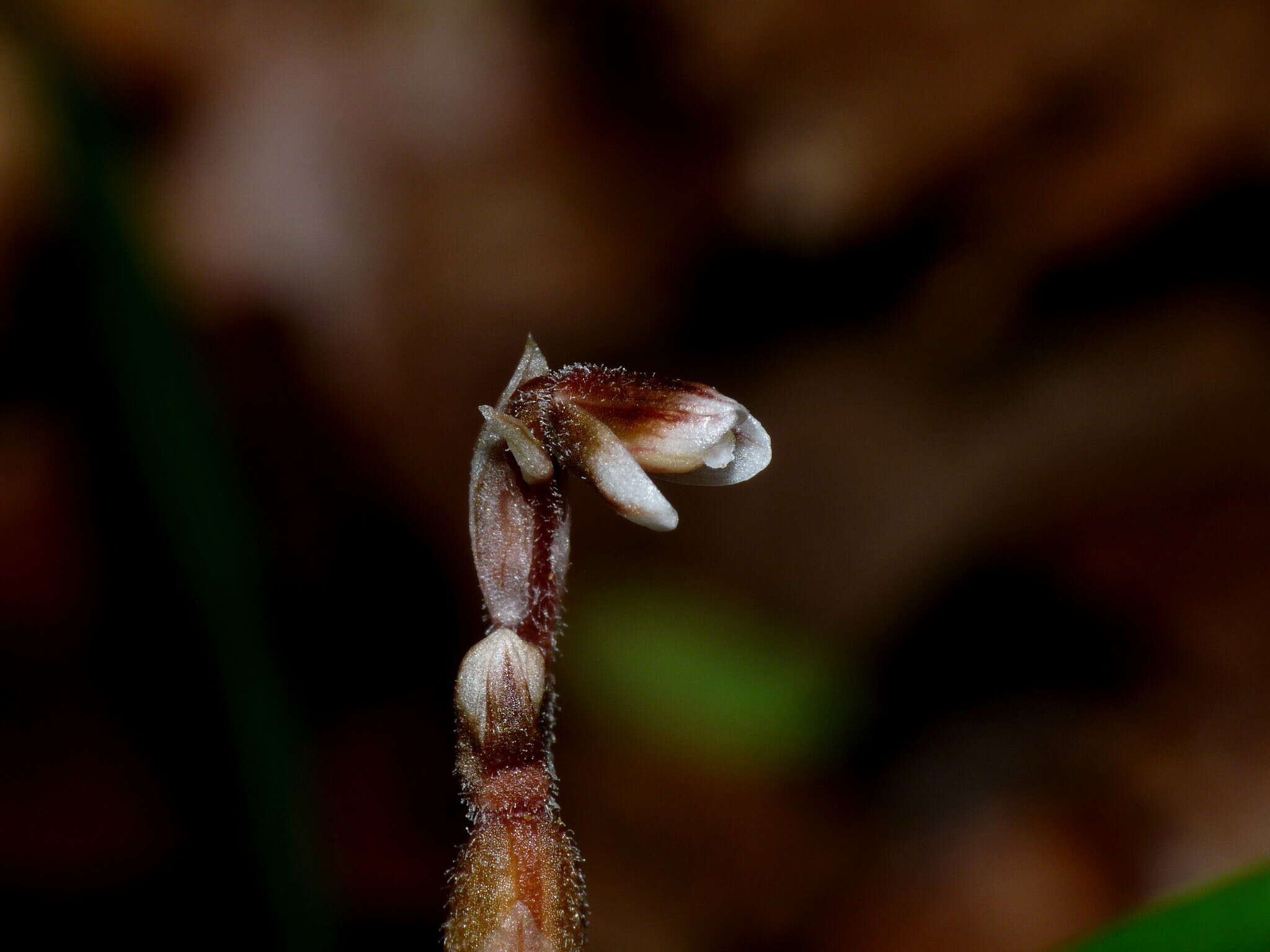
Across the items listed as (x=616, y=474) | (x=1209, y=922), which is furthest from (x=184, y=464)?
(x=1209, y=922)

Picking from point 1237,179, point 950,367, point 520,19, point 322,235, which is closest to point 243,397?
point 322,235

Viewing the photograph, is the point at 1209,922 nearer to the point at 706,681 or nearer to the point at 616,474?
the point at 616,474

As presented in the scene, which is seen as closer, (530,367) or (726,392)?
(530,367)

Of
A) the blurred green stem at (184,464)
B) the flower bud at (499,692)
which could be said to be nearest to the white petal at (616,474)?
the flower bud at (499,692)

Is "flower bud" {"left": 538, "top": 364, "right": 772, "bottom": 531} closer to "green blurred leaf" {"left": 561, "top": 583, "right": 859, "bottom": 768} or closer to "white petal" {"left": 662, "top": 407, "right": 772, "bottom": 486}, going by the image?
"white petal" {"left": 662, "top": 407, "right": 772, "bottom": 486}

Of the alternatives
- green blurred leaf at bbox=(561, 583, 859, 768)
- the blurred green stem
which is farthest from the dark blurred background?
the blurred green stem

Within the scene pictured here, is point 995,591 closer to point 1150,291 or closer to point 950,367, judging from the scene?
point 950,367

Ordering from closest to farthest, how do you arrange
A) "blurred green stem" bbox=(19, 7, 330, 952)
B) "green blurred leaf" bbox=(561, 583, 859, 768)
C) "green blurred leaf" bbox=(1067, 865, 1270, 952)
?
"green blurred leaf" bbox=(1067, 865, 1270, 952) < "blurred green stem" bbox=(19, 7, 330, 952) < "green blurred leaf" bbox=(561, 583, 859, 768)

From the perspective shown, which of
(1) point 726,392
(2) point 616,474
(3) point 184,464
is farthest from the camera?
(1) point 726,392
